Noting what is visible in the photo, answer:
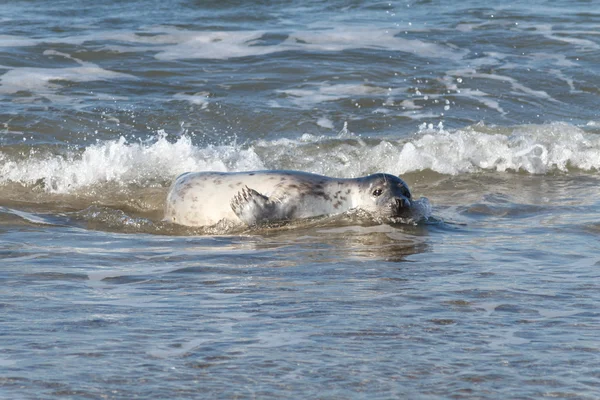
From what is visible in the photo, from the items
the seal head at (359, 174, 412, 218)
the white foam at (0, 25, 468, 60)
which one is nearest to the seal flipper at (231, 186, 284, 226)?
the seal head at (359, 174, 412, 218)

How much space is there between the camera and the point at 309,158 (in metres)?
9.00

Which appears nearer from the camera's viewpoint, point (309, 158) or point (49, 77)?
point (309, 158)

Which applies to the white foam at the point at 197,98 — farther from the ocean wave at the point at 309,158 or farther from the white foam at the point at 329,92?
the ocean wave at the point at 309,158

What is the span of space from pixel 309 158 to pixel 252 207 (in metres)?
2.48

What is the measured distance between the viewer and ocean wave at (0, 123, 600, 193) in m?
8.43

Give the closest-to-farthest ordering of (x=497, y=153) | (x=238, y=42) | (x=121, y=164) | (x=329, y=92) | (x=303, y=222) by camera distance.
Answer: (x=303, y=222)
(x=121, y=164)
(x=497, y=153)
(x=329, y=92)
(x=238, y=42)

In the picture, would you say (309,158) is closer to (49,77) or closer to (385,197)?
(385,197)

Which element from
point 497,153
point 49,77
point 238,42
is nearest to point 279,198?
point 497,153

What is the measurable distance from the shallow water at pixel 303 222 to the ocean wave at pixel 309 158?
0.03 m

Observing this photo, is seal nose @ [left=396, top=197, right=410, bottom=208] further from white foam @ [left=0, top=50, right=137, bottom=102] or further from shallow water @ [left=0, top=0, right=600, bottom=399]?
white foam @ [left=0, top=50, right=137, bottom=102]

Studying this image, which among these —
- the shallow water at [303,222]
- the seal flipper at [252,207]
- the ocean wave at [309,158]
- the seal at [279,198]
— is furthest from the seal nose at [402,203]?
the ocean wave at [309,158]

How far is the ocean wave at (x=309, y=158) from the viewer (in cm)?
843

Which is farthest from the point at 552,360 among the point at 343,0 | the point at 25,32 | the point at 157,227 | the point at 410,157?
the point at 343,0

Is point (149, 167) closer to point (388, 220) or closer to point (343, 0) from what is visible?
point (388, 220)
